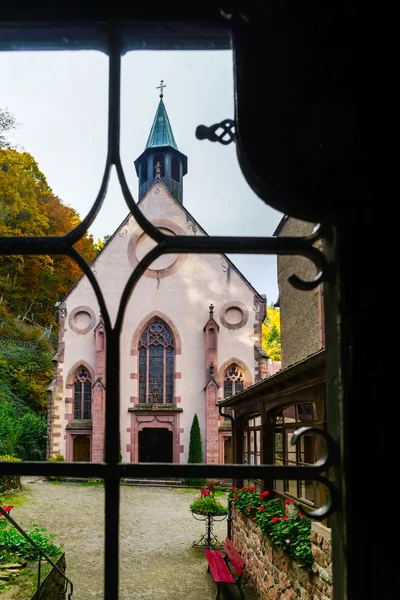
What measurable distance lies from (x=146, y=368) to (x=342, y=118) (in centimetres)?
1907

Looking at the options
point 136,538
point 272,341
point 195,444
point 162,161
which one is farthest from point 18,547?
point 272,341

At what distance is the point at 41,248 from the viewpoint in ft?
3.59

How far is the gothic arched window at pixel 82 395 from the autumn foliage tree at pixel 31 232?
14.4 feet

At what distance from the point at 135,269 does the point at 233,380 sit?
18784mm

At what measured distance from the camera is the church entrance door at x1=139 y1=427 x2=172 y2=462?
19.8 metres

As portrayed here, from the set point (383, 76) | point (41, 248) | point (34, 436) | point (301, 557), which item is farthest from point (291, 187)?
point (34, 436)

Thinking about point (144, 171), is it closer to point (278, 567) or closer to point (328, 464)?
point (278, 567)

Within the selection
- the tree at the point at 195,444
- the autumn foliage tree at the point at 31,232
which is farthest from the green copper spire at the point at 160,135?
the tree at the point at 195,444

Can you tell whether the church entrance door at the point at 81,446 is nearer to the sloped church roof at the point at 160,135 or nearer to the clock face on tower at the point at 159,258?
the clock face on tower at the point at 159,258

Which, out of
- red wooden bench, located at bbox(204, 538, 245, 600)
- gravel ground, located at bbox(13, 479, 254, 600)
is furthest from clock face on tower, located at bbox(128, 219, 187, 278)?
red wooden bench, located at bbox(204, 538, 245, 600)

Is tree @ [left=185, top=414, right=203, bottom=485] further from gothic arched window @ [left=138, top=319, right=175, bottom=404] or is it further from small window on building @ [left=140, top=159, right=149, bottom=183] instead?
small window on building @ [left=140, top=159, right=149, bottom=183]

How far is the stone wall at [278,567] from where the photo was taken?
446 cm

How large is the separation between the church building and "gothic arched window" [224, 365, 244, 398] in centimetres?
4

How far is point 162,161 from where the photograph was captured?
24.6 meters
